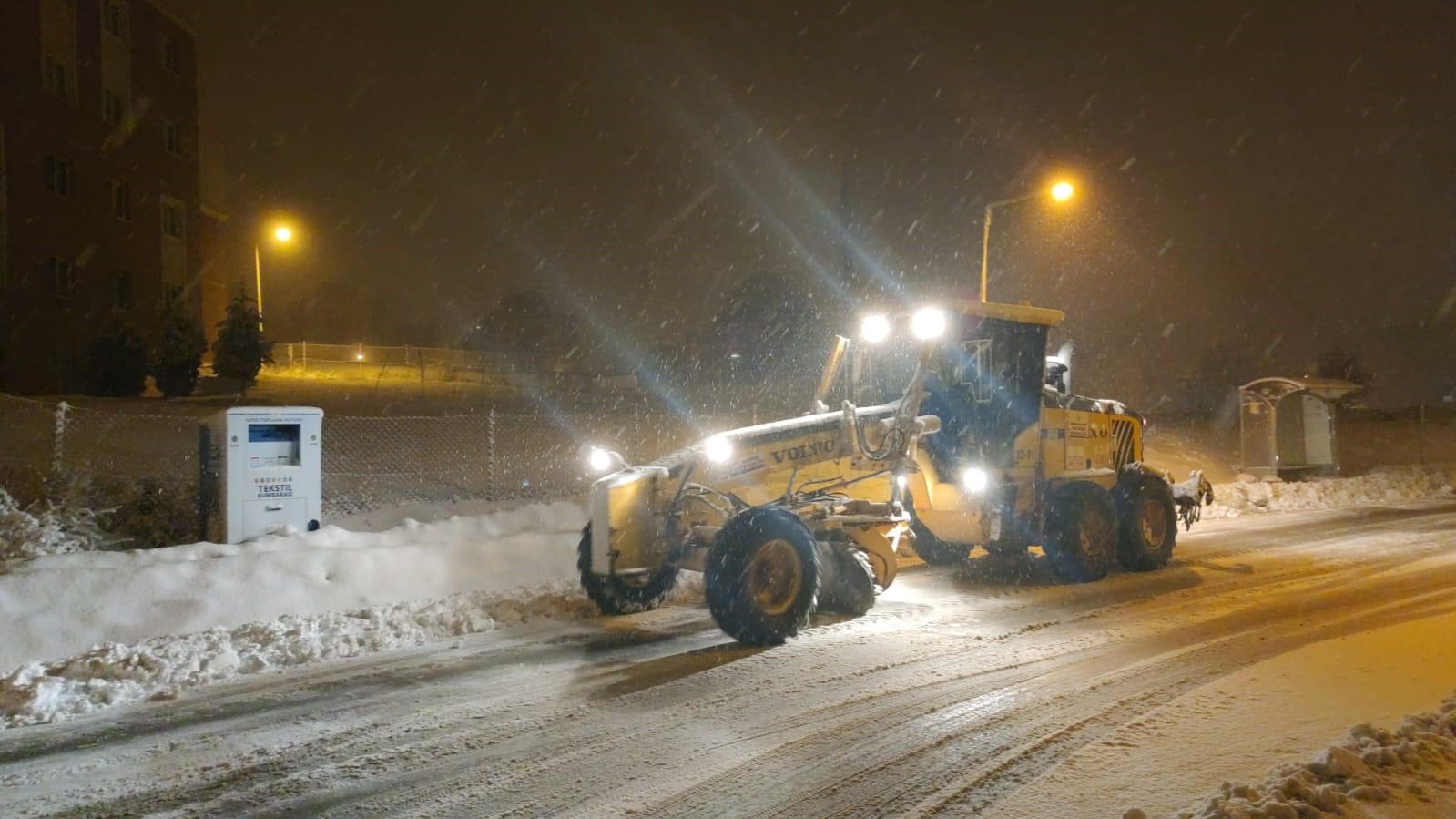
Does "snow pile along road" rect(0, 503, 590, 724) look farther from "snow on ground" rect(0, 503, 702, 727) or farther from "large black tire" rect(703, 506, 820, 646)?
"large black tire" rect(703, 506, 820, 646)

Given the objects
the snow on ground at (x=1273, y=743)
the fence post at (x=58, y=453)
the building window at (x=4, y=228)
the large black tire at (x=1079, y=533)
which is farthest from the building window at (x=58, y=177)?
the snow on ground at (x=1273, y=743)

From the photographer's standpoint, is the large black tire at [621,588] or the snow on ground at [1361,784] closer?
the snow on ground at [1361,784]

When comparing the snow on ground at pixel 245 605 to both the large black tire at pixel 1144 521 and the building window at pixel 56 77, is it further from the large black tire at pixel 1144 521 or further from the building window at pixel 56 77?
the building window at pixel 56 77

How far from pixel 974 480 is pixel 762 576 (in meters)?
3.57

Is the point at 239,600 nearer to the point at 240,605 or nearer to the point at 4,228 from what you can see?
the point at 240,605

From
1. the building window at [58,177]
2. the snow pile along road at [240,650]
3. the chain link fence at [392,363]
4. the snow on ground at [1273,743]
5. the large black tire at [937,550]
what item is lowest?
the snow on ground at [1273,743]

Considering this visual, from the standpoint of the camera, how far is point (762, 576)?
8.28 m

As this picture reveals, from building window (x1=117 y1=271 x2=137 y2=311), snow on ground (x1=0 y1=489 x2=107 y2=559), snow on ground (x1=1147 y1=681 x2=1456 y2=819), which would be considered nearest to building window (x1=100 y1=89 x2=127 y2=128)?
building window (x1=117 y1=271 x2=137 y2=311)

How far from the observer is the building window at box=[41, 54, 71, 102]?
2855cm

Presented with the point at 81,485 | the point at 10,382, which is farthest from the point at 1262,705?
the point at 10,382

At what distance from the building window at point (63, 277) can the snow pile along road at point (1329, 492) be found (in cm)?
2940

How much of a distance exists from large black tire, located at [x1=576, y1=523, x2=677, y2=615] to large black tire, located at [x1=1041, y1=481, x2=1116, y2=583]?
4.54 meters

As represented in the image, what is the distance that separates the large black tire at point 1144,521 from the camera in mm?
12211

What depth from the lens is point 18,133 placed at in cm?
2761
